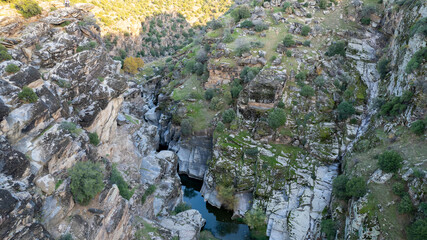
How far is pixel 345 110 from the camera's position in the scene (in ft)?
131

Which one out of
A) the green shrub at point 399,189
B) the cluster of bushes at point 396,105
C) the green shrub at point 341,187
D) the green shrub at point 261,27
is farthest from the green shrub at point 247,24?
the green shrub at point 399,189

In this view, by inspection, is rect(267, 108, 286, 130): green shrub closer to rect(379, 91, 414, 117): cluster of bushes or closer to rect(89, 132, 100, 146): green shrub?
rect(379, 91, 414, 117): cluster of bushes

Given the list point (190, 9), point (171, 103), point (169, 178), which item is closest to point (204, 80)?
point (171, 103)

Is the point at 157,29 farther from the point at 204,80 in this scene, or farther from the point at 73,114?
the point at 73,114

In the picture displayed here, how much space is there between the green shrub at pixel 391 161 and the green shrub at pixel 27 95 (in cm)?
2960

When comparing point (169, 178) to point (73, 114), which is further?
point (169, 178)

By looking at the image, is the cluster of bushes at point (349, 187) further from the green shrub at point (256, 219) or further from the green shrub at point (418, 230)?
the green shrub at point (256, 219)

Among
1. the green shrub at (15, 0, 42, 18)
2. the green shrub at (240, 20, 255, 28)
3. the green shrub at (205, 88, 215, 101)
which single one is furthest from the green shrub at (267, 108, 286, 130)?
the green shrub at (15, 0, 42, 18)

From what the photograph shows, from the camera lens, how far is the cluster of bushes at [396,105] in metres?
32.4

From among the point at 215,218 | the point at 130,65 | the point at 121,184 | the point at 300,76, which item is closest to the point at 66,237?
the point at 121,184

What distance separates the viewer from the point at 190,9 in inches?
3600

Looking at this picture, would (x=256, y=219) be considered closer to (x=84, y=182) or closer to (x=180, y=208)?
(x=180, y=208)

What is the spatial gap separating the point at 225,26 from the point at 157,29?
26530 mm

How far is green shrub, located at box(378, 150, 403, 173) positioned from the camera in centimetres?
2758
